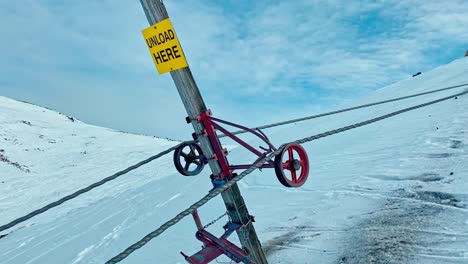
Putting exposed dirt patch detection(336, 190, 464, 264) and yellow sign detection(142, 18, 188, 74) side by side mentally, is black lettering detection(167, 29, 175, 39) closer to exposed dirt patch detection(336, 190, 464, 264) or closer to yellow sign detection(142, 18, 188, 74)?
yellow sign detection(142, 18, 188, 74)

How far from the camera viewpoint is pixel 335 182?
7.21 metres

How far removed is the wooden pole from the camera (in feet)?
10.9

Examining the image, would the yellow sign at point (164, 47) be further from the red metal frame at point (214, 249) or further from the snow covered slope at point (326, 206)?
the snow covered slope at point (326, 206)

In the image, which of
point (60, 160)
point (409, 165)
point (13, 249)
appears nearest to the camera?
point (409, 165)

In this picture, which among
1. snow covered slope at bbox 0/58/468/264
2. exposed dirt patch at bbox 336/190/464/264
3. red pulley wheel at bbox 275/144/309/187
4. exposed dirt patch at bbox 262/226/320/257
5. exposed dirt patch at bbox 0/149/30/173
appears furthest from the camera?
exposed dirt patch at bbox 0/149/30/173

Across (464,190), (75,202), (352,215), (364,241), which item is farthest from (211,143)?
(75,202)

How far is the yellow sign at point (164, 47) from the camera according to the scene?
3.27 meters

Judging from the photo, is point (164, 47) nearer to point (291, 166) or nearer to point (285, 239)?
point (291, 166)

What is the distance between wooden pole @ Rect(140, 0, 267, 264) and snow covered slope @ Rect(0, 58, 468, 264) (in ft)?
3.21

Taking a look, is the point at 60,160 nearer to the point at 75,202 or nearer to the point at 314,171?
the point at 75,202

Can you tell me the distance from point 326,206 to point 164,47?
3.90 meters

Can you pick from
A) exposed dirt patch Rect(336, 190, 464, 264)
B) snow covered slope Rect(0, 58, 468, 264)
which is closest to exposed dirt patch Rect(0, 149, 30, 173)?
snow covered slope Rect(0, 58, 468, 264)

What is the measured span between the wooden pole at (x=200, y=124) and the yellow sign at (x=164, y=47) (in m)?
0.07

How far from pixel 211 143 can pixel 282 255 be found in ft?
6.50
